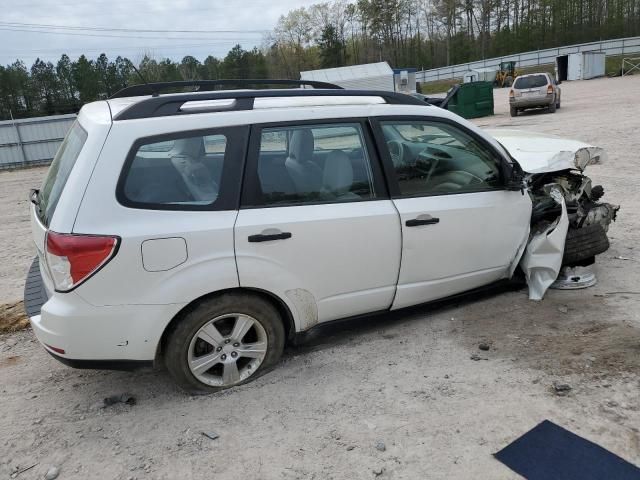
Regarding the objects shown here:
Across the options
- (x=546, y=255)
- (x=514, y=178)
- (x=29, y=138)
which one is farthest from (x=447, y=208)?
(x=29, y=138)

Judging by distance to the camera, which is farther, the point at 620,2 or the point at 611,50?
the point at 620,2

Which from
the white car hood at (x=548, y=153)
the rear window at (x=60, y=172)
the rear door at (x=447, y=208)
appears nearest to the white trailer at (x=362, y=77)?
the white car hood at (x=548, y=153)

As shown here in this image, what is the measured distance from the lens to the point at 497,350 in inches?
143

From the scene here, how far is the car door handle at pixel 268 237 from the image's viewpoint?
308 cm

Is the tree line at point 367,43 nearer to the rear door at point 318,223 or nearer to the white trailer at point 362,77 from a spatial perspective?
the white trailer at point 362,77

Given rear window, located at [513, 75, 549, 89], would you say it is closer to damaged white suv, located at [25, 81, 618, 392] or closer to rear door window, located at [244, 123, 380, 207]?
damaged white suv, located at [25, 81, 618, 392]

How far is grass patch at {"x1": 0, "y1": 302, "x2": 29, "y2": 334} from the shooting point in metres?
4.55

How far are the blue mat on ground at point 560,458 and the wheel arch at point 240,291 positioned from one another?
1443mm

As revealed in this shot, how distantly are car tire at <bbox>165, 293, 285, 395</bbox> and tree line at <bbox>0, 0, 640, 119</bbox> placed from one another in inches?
2389

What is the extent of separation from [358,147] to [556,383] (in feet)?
6.21

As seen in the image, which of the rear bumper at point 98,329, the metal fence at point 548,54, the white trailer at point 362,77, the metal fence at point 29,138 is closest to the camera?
the rear bumper at point 98,329

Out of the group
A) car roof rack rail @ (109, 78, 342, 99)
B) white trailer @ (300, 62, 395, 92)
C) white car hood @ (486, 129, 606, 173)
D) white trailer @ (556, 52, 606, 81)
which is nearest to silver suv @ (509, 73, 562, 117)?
white trailer @ (300, 62, 395, 92)

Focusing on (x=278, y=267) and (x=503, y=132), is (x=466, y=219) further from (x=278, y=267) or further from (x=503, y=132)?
(x=503, y=132)

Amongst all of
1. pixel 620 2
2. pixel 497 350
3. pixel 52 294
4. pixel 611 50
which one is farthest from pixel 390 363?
pixel 620 2
